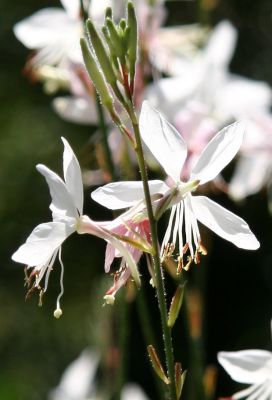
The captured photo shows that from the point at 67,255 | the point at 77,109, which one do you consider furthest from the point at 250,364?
the point at 67,255

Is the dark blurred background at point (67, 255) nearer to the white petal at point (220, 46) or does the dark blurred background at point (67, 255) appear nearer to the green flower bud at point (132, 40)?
the white petal at point (220, 46)

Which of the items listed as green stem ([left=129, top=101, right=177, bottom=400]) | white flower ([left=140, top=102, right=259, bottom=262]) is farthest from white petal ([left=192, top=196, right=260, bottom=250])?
green stem ([left=129, top=101, right=177, bottom=400])

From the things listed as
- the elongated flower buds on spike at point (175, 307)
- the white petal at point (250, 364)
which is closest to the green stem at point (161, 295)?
the elongated flower buds on spike at point (175, 307)

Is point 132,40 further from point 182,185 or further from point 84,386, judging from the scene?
point 84,386

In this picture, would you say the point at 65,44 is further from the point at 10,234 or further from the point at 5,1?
the point at 5,1

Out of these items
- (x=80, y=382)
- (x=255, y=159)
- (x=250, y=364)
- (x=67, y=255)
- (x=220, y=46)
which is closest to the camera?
(x=250, y=364)

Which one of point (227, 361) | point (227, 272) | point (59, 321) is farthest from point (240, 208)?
point (227, 361)
